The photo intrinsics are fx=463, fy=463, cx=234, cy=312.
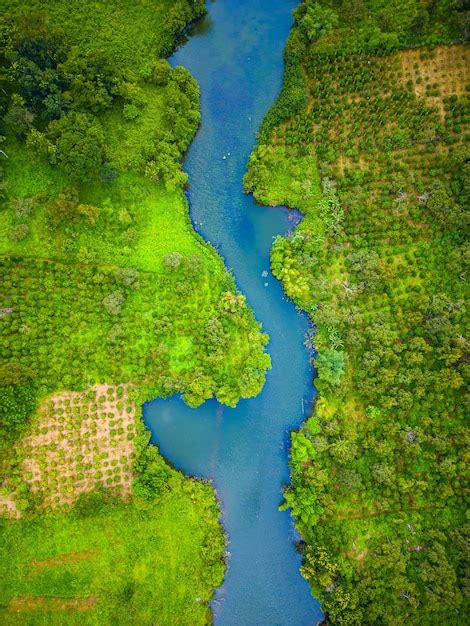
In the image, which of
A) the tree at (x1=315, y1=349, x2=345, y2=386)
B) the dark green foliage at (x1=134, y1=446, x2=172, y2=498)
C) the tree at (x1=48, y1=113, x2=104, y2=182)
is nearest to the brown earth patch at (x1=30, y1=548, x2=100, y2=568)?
the dark green foliage at (x1=134, y1=446, x2=172, y2=498)

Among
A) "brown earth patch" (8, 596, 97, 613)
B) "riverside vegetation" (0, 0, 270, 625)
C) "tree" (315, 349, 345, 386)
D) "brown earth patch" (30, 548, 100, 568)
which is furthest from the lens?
"tree" (315, 349, 345, 386)

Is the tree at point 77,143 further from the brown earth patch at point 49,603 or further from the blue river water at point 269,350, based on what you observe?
the brown earth patch at point 49,603

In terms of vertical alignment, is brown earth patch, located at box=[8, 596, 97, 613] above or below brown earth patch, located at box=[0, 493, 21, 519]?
below

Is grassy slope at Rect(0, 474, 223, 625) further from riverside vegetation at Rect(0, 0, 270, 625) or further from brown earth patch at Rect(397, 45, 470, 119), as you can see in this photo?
brown earth patch at Rect(397, 45, 470, 119)

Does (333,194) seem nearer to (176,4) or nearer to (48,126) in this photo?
(176,4)

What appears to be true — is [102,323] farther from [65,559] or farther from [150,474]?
[65,559]

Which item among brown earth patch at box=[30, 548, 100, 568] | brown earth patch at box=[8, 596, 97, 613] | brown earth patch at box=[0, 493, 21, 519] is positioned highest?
brown earth patch at box=[0, 493, 21, 519]

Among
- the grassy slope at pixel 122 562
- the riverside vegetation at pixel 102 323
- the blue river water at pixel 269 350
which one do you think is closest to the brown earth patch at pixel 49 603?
the riverside vegetation at pixel 102 323
